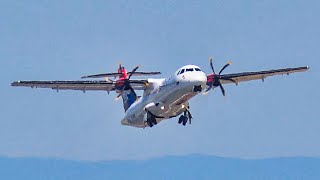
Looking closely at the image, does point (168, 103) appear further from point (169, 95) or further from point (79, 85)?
point (79, 85)

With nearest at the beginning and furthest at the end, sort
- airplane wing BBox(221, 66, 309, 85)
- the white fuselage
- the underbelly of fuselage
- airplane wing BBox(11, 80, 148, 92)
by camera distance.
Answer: the white fuselage → the underbelly of fuselage → airplane wing BBox(11, 80, 148, 92) → airplane wing BBox(221, 66, 309, 85)

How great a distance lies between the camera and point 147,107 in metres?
72.5

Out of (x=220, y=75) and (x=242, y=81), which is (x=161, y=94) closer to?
(x=220, y=75)

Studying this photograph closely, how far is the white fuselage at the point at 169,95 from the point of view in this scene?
68125 millimetres

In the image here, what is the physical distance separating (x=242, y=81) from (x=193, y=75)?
1421cm

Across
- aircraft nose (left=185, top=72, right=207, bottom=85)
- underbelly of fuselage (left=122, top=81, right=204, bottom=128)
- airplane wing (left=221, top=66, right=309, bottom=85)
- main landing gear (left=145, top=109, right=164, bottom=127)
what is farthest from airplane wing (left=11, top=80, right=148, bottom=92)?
aircraft nose (left=185, top=72, right=207, bottom=85)

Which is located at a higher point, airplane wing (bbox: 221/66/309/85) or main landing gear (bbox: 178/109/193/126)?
airplane wing (bbox: 221/66/309/85)

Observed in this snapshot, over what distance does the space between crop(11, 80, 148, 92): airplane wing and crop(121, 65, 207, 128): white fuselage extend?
1752 millimetres

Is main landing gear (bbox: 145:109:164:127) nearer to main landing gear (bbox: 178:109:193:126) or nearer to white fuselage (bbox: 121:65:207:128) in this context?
white fuselage (bbox: 121:65:207:128)

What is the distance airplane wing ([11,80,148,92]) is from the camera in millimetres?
77188

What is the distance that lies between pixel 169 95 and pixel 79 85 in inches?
483

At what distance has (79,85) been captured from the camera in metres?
78.6

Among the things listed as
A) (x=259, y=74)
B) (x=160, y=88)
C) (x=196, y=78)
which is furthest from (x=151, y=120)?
(x=259, y=74)

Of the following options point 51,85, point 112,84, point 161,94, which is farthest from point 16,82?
point 161,94
